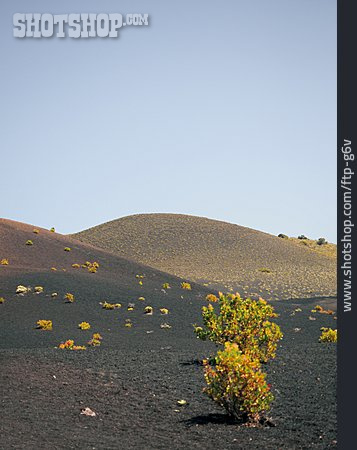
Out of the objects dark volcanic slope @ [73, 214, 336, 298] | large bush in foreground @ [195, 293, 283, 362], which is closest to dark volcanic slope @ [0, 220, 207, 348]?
→ large bush in foreground @ [195, 293, 283, 362]

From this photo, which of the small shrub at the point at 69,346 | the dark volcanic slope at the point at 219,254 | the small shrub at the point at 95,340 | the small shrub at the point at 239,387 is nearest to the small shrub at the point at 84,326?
the small shrub at the point at 95,340

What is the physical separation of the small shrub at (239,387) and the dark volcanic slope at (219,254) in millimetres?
49032

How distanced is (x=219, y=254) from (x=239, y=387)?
7389 cm

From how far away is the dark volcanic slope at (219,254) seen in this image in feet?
234

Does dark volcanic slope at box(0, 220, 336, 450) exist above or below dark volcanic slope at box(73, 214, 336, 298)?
below

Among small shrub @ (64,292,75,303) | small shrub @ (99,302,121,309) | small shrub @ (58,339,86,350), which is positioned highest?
small shrub @ (64,292,75,303)

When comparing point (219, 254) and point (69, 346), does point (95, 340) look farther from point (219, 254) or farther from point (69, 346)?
point (219, 254)

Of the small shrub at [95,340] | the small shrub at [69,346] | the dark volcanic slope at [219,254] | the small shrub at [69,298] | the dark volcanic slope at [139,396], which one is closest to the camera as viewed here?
→ the dark volcanic slope at [139,396]

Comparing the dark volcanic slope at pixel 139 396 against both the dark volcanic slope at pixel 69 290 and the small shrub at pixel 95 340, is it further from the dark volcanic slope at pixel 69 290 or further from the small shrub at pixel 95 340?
the dark volcanic slope at pixel 69 290

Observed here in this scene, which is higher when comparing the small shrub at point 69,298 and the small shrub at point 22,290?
the small shrub at point 22,290

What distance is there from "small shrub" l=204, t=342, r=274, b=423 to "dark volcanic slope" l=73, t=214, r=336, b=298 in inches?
1930

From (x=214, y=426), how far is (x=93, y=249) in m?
42.7

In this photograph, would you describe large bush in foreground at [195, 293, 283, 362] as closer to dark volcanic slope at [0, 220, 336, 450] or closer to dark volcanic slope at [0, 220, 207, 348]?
dark volcanic slope at [0, 220, 336, 450]

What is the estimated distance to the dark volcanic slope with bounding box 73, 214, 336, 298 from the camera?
71312 mm
